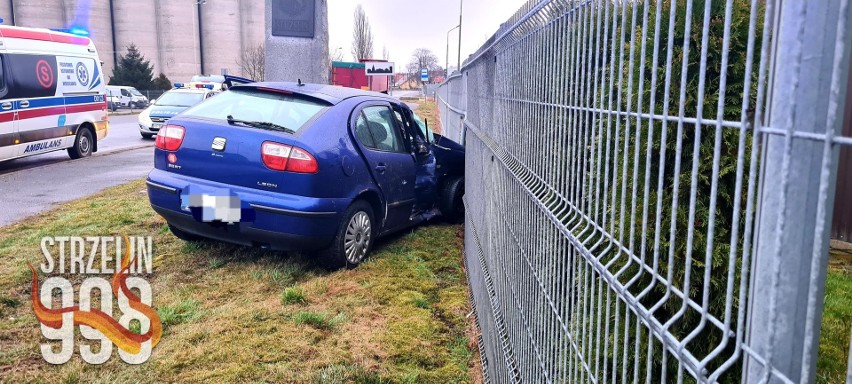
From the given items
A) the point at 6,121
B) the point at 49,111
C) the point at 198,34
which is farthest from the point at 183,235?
the point at 198,34

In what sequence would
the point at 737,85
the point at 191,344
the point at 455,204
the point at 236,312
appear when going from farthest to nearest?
1. the point at 455,204
2. the point at 236,312
3. the point at 191,344
4. the point at 737,85

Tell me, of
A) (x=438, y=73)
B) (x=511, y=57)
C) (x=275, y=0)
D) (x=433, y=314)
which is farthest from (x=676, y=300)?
(x=438, y=73)

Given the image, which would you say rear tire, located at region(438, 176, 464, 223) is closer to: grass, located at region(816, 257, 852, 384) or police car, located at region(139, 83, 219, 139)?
grass, located at region(816, 257, 852, 384)

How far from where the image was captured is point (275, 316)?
4.39 metres

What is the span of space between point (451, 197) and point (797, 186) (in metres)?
6.38

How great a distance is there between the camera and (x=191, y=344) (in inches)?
152

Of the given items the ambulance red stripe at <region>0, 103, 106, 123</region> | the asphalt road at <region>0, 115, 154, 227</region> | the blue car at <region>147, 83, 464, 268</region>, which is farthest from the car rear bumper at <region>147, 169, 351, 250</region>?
the ambulance red stripe at <region>0, 103, 106, 123</region>

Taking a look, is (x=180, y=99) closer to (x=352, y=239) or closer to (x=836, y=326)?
(x=352, y=239)

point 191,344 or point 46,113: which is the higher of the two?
point 46,113

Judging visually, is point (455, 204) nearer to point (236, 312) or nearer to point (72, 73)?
point (236, 312)

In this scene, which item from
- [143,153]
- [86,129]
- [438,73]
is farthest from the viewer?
[438,73]

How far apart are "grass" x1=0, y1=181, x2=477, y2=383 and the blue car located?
1.07 feet

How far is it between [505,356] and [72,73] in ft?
42.0

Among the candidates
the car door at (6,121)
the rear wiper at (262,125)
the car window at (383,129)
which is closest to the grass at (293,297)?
the rear wiper at (262,125)
